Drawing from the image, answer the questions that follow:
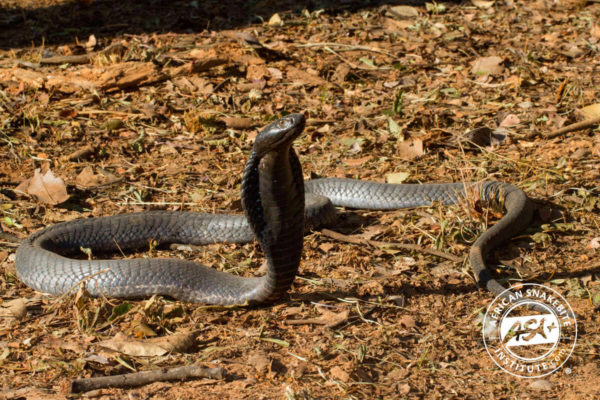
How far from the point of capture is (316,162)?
7.42 metres

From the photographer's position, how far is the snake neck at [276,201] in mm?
4078

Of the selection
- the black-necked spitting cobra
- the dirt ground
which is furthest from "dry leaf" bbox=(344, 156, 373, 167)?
the black-necked spitting cobra

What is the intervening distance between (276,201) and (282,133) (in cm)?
44

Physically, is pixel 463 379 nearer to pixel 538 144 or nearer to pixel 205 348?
pixel 205 348

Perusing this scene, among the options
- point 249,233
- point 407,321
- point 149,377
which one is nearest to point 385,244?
point 249,233

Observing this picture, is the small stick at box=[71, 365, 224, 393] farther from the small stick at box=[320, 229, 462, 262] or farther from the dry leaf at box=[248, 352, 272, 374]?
the small stick at box=[320, 229, 462, 262]

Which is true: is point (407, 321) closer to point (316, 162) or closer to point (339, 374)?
point (339, 374)

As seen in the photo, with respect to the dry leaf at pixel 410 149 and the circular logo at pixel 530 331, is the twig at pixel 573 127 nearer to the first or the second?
the dry leaf at pixel 410 149

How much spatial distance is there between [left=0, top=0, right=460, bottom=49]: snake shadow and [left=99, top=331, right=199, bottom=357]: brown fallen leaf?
21.7ft

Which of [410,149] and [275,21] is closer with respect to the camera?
[410,149]

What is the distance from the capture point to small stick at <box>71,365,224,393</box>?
12.7 ft

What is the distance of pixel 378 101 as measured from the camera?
853cm

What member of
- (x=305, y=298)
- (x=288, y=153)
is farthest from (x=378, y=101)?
(x=288, y=153)

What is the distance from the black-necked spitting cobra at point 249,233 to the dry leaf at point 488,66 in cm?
296
